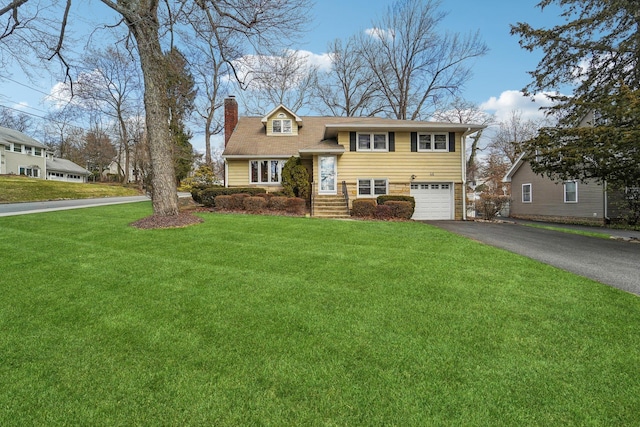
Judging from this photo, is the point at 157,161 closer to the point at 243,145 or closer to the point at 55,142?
the point at 243,145

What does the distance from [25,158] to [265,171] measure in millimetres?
34728

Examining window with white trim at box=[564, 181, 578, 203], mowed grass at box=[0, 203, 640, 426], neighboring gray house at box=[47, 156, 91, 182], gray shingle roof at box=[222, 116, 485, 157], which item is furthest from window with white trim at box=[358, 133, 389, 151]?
neighboring gray house at box=[47, 156, 91, 182]

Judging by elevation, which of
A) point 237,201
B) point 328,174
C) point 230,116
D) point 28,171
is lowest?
point 237,201

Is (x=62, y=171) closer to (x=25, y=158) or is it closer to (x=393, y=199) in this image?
(x=25, y=158)

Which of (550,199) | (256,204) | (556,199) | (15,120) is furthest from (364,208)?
(15,120)

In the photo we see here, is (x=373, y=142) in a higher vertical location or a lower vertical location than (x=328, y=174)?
higher

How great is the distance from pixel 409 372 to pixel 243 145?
17836 millimetres

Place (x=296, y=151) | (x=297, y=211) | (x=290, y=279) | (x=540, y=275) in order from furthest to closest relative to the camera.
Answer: (x=296, y=151) → (x=297, y=211) → (x=540, y=275) → (x=290, y=279)

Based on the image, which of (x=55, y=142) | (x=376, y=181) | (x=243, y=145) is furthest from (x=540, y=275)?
(x=55, y=142)

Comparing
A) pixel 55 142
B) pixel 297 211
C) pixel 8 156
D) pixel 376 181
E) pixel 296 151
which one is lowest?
pixel 297 211

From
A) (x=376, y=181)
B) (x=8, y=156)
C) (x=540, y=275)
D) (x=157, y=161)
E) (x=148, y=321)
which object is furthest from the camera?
(x=8, y=156)

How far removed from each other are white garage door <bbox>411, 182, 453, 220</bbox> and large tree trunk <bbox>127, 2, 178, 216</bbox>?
11.7m

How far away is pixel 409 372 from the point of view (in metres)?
2.50

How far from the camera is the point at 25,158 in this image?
34938 millimetres
